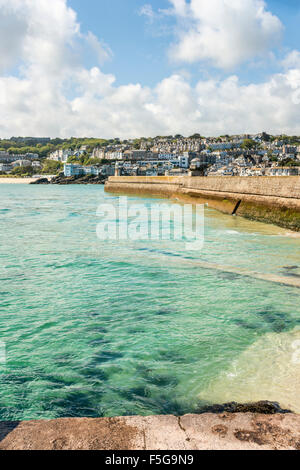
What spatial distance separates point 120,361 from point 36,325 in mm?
1759

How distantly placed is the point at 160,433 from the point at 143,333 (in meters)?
2.67

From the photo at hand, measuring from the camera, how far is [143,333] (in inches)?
197

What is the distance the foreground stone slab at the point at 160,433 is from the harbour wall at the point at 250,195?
1312 centimetres

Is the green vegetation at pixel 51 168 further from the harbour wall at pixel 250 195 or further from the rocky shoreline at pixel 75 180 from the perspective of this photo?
the harbour wall at pixel 250 195

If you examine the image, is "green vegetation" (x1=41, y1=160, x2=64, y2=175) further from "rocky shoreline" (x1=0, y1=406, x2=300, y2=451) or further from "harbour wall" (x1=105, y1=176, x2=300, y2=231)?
"rocky shoreline" (x1=0, y1=406, x2=300, y2=451)

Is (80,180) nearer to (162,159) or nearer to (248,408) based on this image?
(162,159)

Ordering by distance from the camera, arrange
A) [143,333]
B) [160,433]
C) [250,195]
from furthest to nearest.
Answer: [250,195] < [143,333] < [160,433]

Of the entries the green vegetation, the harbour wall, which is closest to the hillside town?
the green vegetation

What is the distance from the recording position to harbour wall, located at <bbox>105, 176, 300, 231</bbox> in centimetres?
1560

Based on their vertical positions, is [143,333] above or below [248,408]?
below

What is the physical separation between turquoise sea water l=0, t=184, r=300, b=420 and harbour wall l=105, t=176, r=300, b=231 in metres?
6.20

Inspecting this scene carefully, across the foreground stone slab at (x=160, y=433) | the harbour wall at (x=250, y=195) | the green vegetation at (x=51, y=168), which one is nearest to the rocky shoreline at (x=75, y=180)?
the green vegetation at (x=51, y=168)

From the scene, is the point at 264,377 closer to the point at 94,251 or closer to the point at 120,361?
the point at 120,361

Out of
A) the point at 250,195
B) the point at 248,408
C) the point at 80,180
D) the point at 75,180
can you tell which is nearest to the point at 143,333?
the point at 248,408
